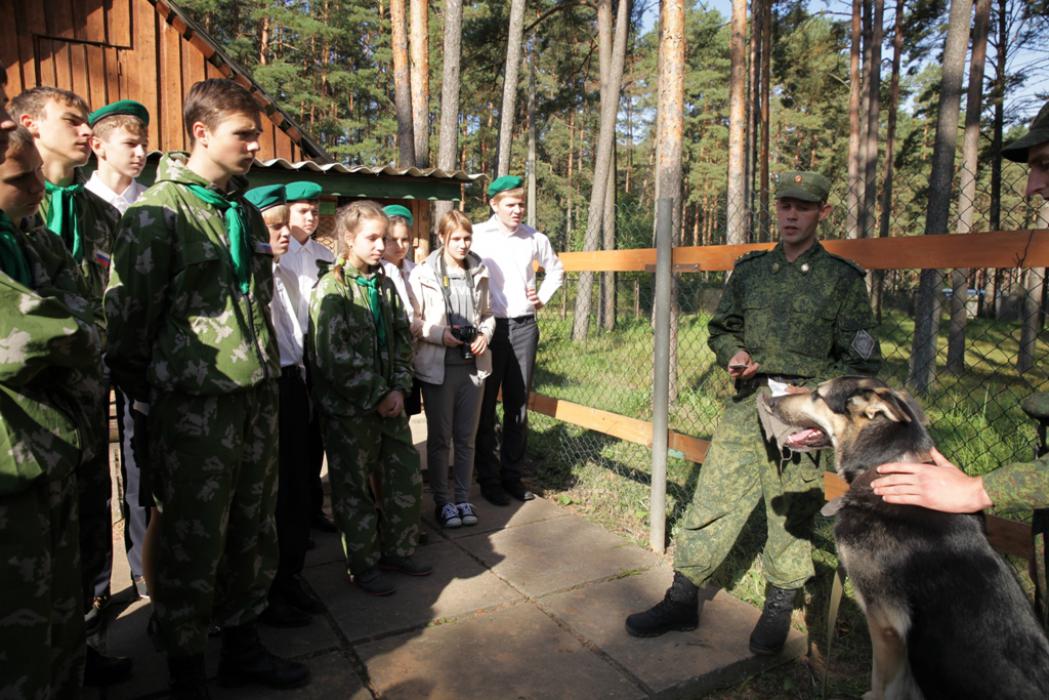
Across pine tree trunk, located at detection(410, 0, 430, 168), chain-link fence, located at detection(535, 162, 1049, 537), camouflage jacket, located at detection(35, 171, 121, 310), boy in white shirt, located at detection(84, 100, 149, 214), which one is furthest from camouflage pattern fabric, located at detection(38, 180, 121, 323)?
pine tree trunk, located at detection(410, 0, 430, 168)

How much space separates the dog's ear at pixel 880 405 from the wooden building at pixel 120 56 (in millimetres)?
7226

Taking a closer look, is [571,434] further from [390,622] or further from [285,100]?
[285,100]

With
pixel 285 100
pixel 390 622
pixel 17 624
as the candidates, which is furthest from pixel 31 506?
pixel 285 100

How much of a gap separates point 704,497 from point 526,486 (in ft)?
7.42

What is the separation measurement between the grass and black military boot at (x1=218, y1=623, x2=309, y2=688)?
1770 mm

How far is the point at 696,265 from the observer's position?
12.3 feet

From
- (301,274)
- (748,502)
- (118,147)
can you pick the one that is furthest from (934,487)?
(118,147)

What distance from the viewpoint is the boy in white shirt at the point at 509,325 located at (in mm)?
4691

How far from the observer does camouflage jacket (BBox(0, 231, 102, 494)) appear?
1665 millimetres

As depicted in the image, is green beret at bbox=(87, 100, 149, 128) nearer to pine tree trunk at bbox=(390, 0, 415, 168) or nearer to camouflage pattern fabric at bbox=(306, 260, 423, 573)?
camouflage pattern fabric at bbox=(306, 260, 423, 573)

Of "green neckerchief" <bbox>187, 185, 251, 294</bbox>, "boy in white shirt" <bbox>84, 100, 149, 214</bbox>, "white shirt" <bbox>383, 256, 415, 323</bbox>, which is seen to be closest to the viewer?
"green neckerchief" <bbox>187, 185, 251, 294</bbox>

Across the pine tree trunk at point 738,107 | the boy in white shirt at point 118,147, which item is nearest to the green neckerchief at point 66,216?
the boy in white shirt at point 118,147

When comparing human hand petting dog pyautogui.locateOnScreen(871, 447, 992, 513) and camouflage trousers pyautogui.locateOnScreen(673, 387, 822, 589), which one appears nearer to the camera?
human hand petting dog pyautogui.locateOnScreen(871, 447, 992, 513)

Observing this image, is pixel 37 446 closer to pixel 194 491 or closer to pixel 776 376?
pixel 194 491
